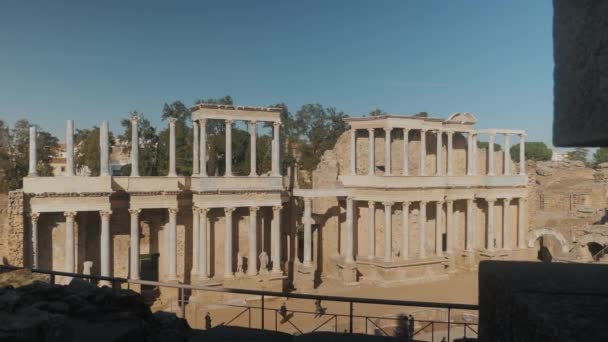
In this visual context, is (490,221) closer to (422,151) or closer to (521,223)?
(521,223)

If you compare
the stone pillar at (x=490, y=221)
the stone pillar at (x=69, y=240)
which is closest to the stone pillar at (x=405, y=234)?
the stone pillar at (x=490, y=221)

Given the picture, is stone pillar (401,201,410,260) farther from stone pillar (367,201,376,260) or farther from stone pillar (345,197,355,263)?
stone pillar (345,197,355,263)

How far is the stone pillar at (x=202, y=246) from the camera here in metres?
22.3

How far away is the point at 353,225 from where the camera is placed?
1097 inches

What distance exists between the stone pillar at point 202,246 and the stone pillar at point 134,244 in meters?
2.78

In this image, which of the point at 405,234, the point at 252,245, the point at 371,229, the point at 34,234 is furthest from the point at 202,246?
the point at 405,234

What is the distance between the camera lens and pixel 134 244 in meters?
21.3

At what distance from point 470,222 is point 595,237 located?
7.23 m

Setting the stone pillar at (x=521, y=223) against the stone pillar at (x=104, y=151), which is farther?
the stone pillar at (x=521, y=223)

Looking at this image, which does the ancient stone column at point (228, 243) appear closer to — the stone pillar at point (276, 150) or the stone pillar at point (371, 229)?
the stone pillar at point (276, 150)

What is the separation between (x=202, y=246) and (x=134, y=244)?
3036 millimetres

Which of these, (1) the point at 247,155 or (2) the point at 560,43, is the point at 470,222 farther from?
(2) the point at 560,43

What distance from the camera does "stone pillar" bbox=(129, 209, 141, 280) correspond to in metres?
21.1

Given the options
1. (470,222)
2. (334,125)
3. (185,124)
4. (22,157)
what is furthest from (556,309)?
(334,125)
